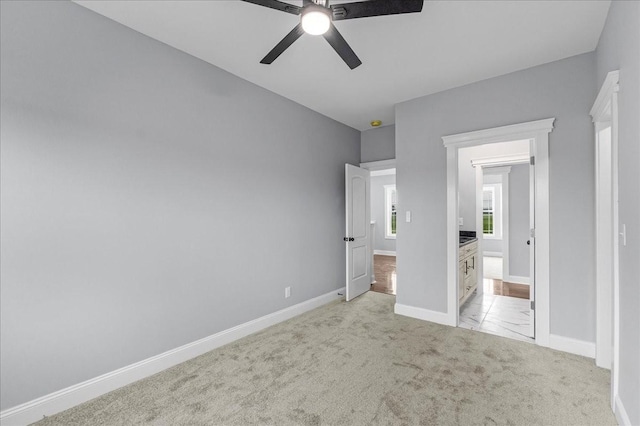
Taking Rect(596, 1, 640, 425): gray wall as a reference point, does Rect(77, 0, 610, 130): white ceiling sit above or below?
above

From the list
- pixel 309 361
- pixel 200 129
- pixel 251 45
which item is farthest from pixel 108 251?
pixel 251 45

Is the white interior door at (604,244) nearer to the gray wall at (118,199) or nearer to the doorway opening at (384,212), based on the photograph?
the gray wall at (118,199)

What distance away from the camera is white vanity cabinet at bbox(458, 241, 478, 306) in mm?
3719

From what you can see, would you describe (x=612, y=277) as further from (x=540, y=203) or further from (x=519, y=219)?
(x=519, y=219)

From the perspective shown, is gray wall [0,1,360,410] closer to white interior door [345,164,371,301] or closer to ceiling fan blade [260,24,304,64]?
ceiling fan blade [260,24,304,64]

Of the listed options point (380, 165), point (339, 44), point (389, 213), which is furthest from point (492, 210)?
point (339, 44)

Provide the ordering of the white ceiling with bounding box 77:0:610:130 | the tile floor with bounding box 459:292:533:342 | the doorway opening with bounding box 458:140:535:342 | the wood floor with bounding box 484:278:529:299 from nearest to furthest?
the white ceiling with bounding box 77:0:610:130 → the tile floor with bounding box 459:292:533:342 → the doorway opening with bounding box 458:140:535:342 → the wood floor with bounding box 484:278:529:299

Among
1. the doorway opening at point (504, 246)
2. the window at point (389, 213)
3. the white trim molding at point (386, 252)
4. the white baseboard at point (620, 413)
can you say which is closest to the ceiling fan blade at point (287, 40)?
the doorway opening at point (504, 246)

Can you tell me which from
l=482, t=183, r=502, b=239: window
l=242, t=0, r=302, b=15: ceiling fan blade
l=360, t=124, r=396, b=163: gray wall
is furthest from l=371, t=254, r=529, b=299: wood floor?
l=242, t=0, r=302, b=15: ceiling fan blade

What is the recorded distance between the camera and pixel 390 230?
9047mm

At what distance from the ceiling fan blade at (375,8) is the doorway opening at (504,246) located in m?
2.42

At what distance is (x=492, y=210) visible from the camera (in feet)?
26.6

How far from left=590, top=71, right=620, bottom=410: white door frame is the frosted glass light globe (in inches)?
72.6

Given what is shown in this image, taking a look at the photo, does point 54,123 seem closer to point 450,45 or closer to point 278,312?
point 278,312
